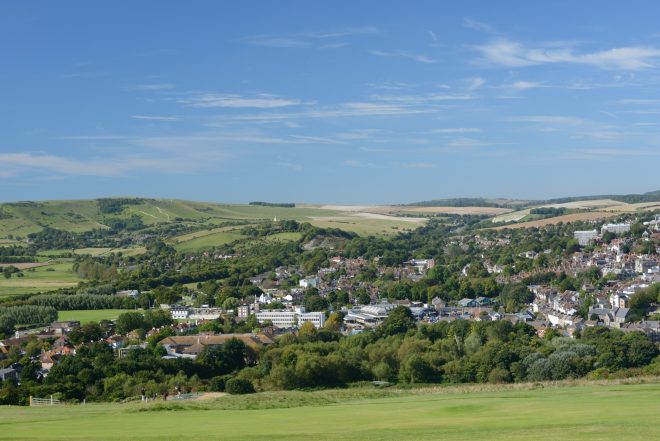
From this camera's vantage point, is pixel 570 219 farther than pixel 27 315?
Yes

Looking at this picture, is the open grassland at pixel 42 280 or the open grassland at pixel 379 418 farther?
the open grassland at pixel 42 280

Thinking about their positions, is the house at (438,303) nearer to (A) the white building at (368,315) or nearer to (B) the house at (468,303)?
(B) the house at (468,303)

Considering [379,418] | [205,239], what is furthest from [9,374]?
[205,239]

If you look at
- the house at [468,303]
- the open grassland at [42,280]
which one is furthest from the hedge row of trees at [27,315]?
the house at [468,303]

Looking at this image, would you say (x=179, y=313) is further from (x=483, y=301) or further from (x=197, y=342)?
(x=483, y=301)

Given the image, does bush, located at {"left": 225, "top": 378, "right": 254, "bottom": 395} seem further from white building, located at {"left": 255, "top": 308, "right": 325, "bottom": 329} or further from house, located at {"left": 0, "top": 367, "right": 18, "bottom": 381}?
white building, located at {"left": 255, "top": 308, "right": 325, "bottom": 329}

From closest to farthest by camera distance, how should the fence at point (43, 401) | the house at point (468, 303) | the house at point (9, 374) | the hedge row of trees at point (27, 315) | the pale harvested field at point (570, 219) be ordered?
the fence at point (43, 401) < the house at point (9, 374) < the hedge row of trees at point (27, 315) < the house at point (468, 303) < the pale harvested field at point (570, 219)

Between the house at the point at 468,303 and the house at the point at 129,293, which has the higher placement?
the house at the point at 129,293
